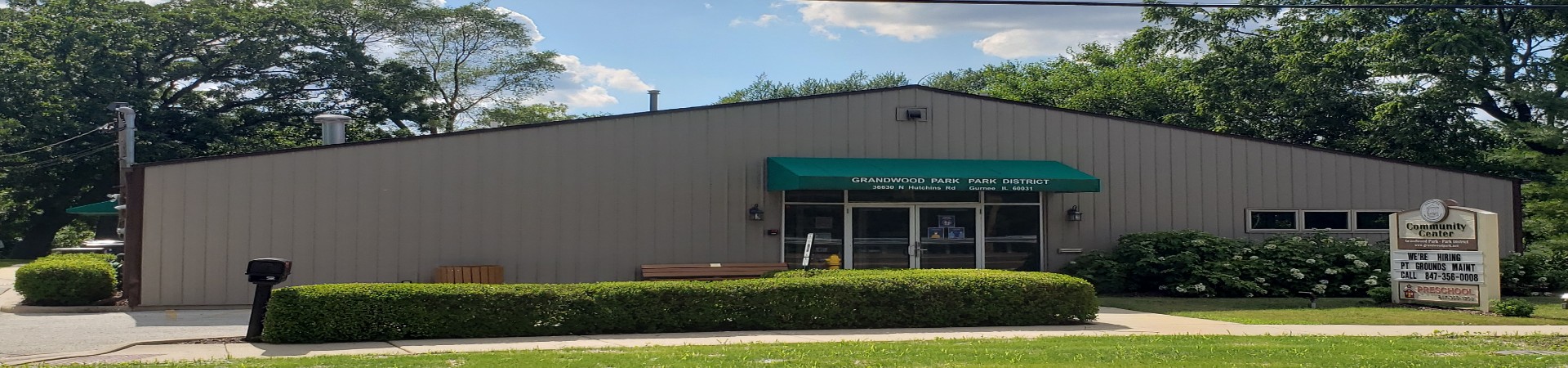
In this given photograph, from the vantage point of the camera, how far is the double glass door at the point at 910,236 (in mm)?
17938

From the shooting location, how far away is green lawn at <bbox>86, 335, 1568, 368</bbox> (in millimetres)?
8898

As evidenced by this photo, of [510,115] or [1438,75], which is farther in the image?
[510,115]

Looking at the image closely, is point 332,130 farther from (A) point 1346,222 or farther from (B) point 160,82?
(B) point 160,82

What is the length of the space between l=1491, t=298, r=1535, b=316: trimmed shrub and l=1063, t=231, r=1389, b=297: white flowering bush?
277 cm

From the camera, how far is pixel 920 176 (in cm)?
1717

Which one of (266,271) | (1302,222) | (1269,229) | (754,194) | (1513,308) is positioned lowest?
(1513,308)

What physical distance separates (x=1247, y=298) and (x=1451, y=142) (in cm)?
1245

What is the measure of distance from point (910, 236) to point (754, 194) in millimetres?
2565

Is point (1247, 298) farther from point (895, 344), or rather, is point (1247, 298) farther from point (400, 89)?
point (400, 89)

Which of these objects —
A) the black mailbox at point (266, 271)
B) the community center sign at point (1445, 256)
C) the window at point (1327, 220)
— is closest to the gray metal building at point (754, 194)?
the window at point (1327, 220)

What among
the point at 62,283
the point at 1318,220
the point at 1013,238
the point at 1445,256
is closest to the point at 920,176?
the point at 1013,238

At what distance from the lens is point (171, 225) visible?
49.0ft

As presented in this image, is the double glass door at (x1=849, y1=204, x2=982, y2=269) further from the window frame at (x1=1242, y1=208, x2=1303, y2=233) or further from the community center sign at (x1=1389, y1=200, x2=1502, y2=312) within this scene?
the community center sign at (x1=1389, y1=200, x2=1502, y2=312)

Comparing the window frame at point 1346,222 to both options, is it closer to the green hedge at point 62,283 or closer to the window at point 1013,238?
the window at point 1013,238
